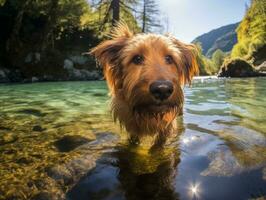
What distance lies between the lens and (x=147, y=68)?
3.36 meters

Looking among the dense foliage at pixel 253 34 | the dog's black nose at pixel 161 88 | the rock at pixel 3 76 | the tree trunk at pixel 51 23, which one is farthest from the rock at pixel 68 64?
the dense foliage at pixel 253 34

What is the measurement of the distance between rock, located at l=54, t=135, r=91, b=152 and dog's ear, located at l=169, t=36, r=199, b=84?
157 centimetres

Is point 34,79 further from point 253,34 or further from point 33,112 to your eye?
point 253,34

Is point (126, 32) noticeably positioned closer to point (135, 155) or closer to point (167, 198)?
point (135, 155)

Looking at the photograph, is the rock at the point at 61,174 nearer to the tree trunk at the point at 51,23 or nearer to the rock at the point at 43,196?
the rock at the point at 43,196

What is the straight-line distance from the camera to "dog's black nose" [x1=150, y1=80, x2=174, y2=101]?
297 cm

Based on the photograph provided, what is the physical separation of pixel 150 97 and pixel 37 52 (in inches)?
970

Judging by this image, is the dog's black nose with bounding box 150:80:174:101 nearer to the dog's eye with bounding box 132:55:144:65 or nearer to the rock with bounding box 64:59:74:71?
the dog's eye with bounding box 132:55:144:65

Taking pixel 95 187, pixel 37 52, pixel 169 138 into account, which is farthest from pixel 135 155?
pixel 37 52

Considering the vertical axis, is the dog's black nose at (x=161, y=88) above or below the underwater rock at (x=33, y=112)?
above

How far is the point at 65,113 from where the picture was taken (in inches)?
265

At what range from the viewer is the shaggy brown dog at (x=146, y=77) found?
10.5ft

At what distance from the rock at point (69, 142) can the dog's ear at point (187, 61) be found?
1.57 meters

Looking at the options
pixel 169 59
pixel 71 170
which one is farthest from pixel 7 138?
pixel 169 59
